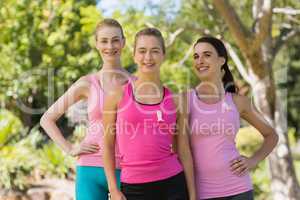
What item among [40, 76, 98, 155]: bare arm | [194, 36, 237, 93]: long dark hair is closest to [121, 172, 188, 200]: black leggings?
[40, 76, 98, 155]: bare arm

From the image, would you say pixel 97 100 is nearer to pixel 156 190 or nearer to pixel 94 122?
pixel 94 122

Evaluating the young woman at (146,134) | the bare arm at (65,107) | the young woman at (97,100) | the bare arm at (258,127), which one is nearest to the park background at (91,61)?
the bare arm at (258,127)

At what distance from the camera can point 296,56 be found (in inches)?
907

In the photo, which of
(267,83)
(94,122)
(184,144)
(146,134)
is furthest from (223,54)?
(267,83)

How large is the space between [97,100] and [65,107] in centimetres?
33

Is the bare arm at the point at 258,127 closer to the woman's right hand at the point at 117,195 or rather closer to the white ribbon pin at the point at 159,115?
the white ribbon pin at the point at 159,115

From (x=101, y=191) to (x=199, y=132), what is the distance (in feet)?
2.16

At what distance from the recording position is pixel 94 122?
2.87 meters

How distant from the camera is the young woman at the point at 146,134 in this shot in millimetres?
2512

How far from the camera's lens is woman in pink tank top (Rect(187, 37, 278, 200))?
272 cm

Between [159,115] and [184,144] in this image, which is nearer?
[159,115]

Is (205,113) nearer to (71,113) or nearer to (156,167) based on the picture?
(156,167)

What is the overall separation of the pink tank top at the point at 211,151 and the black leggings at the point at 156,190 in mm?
201

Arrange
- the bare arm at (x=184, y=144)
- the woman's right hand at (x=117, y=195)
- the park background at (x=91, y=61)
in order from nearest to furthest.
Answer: the woman's right hand at (x=117, y=195), the bare arm at (x=184, y=144), the park background at (x=91, y=61)
